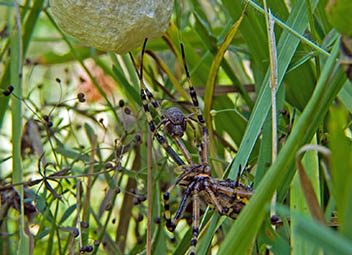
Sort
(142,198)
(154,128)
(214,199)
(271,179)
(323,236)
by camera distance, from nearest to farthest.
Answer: (323,236), (271,179), (214,199), (154,128), (142,198)

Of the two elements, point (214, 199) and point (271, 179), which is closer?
point (271, 179)

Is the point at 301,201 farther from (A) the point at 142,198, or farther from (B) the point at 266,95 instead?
(A) the point at 142,198

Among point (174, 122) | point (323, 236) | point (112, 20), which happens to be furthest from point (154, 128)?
point (323, 236)

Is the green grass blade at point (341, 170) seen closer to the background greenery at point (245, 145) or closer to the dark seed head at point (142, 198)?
the background greenery at point (245, 145)

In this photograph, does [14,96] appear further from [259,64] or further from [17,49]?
[259,64]

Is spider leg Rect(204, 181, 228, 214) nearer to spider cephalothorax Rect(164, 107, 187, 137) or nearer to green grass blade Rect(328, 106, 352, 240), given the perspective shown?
spider cephalothorax Rect(164, 107, 187, 137)

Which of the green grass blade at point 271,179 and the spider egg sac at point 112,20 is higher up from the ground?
the spider egg sac at point 112,20

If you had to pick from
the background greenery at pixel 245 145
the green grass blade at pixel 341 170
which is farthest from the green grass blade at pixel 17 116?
the green grass blade at pixel 341 170

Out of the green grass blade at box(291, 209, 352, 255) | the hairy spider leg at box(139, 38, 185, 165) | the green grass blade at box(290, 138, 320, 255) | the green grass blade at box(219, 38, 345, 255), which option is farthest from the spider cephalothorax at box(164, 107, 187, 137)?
the green grass blade at box(291, 209, 352, 255)

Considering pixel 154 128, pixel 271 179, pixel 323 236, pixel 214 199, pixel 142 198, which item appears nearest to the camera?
pixel 323 236

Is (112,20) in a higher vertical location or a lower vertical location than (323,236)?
higher
